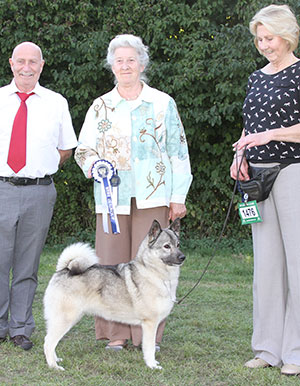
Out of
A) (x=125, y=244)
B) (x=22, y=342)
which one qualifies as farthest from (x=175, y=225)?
(x=22, y=342)

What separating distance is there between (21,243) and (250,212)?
70.0 inches

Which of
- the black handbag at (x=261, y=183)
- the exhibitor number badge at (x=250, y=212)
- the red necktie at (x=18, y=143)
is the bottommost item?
the exhibitor number badge at (x=250, y=212)

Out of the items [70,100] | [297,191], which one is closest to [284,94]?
[297,191]

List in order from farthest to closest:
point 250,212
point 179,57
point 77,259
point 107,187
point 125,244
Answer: point 179,57 < point 125,244 < point 107,187 < point 77,259 < point 250,212

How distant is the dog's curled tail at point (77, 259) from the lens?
398 centimetres

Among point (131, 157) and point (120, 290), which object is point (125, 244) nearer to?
point (120, 290)

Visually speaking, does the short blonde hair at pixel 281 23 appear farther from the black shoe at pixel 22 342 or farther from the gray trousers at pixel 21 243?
the black shoe at pixel 22 342

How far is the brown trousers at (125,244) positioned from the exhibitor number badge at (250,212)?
70 centimetres

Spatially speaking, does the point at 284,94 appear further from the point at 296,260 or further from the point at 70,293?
the point at 70,293

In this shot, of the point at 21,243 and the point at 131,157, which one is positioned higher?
the point at 131,157

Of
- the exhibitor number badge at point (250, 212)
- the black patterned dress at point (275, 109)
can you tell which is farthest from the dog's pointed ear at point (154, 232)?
the black patterned dress at point (275, 109)

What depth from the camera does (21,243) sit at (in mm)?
4371

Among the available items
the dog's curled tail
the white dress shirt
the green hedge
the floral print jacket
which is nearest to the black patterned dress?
the floral print jacket

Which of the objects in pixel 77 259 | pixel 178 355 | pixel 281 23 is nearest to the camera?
Result: pixel 281 23
